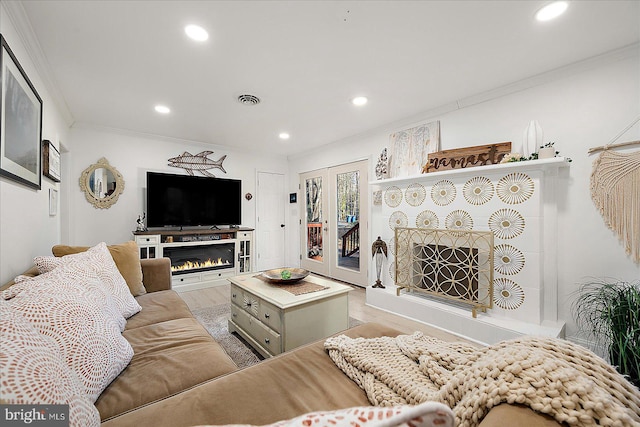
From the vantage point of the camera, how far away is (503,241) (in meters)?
2.39

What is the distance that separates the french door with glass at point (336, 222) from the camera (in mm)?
4059

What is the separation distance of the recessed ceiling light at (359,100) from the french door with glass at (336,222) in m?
1.21

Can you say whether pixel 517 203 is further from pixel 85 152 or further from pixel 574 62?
pixel 85 152

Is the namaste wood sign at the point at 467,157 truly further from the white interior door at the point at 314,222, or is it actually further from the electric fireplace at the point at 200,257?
the electric fireplace at the point at 200,257

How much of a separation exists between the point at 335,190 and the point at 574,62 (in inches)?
123

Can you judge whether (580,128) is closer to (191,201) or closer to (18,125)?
(18,125)

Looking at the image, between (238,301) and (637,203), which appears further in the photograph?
(238,301)

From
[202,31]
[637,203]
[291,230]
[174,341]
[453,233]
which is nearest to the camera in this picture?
[174,341]

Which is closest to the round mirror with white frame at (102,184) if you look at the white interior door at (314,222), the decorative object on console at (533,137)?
the white interior door at (314,222)

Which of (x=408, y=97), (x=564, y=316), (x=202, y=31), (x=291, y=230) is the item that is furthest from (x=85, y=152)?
(x=564, y=316)

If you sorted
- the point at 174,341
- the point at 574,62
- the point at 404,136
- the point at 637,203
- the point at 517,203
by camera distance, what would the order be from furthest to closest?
1. the point at 404,136
2. the point at 517,203
3. the point at 574,62
4. the point at 637,203
5. the point at 174,341

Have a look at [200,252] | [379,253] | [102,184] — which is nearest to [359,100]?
[379,253]

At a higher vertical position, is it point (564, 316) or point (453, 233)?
point (453, 233)

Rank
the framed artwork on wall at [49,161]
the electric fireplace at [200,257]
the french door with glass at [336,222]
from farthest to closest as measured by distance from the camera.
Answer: the french door with glass at [336,222], the electric fireplace at [200,257], the framed artwork on wall at [49,161]
